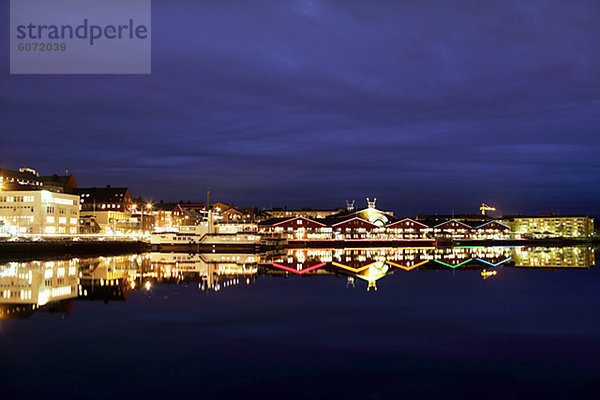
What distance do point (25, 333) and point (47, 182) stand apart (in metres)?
92.3

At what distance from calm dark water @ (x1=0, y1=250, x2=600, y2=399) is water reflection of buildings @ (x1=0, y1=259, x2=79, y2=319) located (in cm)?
53

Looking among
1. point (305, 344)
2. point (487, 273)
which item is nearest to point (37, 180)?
point (487, 273)

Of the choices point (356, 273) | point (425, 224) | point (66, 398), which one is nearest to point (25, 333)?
point (66, 398)

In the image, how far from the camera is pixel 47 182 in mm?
97750

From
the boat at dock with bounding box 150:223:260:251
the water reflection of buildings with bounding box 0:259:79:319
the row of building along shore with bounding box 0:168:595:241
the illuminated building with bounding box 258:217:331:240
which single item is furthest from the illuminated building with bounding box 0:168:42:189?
the water reflection of buildings with bounding box 0:259:79:319

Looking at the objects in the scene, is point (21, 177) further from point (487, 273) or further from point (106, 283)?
point (487, 273)

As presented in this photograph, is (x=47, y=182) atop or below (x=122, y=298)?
atop

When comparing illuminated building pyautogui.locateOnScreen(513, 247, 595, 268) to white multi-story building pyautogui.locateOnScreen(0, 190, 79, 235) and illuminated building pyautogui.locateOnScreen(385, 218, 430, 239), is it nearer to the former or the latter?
illuminated building pyautogui.locateOnScreen(385, 218, 430, 239)

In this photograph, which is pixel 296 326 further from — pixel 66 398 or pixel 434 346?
pixel 66 398

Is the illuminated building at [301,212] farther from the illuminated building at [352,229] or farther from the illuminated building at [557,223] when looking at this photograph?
the illuminated building at [557,223]

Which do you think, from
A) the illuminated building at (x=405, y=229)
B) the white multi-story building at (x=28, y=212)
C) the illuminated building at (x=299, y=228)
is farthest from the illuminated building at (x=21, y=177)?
the illuminated building at (x=405, y=229)

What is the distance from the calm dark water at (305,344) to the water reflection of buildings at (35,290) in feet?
1.72

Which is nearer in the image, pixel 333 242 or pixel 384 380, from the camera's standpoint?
pixel 384 380

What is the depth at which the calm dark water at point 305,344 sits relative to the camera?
10.4 metres
